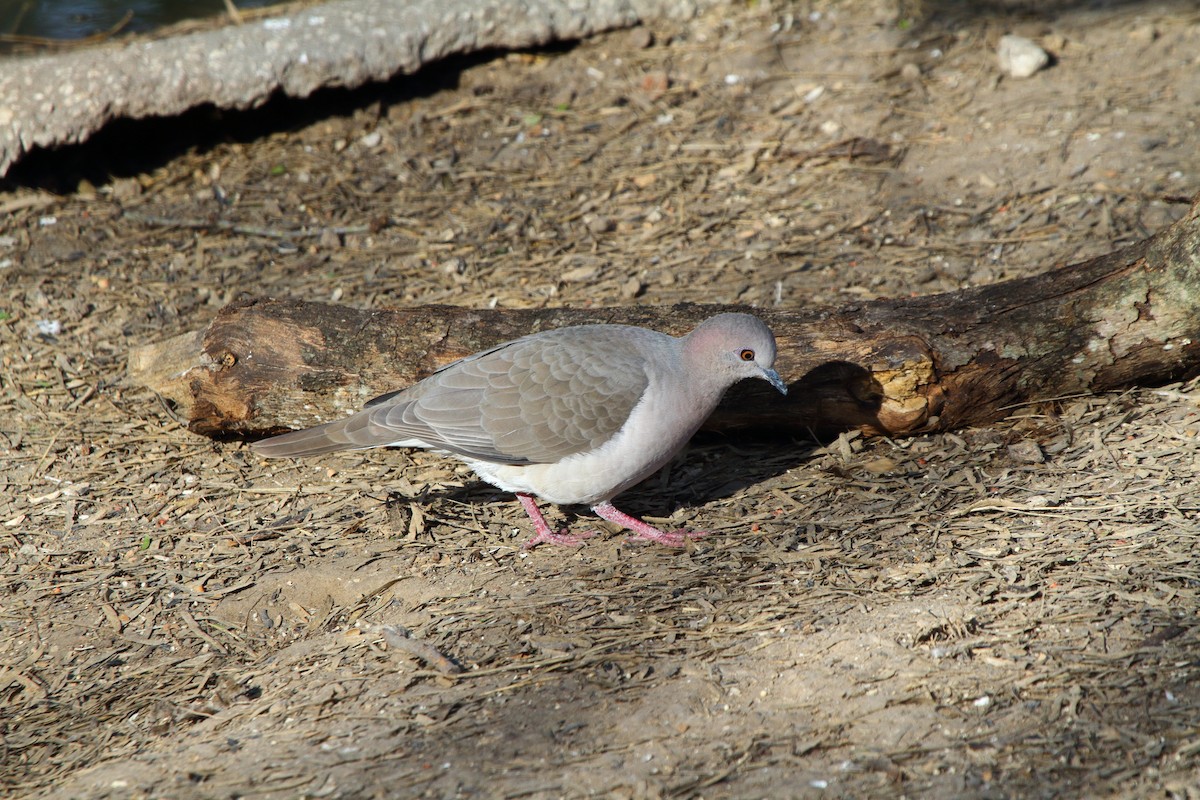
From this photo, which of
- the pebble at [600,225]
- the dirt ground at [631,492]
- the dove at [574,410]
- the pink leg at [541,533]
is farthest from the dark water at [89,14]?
the pink leg at [541,533]

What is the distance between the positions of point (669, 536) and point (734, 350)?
34.1 inches

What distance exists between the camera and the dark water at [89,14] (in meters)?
10.4

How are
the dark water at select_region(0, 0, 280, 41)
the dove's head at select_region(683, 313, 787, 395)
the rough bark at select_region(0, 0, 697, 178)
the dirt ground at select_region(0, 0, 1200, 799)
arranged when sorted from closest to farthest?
the dirt ground at select_region(0, 0, 1200, 799) → the dove's head at select_region(683, 313, 787, 395) → the rough bark at select_region(0, 0, 697, 178) → the dark water at select_region(0, 0, 280, 41)

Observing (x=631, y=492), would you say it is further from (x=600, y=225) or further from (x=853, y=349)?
(x=600, y=225)

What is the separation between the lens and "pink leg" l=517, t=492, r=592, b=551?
452 cm

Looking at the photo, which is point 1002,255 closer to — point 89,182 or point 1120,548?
point 1120,548

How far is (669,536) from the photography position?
4.47m

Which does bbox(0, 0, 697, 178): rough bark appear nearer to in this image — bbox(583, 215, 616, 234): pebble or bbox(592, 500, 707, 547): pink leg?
bbox(583, 215, 616, 234): pebble

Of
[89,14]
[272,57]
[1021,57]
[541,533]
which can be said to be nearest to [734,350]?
[541,533]

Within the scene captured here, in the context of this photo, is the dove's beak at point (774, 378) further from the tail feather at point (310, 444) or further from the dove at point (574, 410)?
the tail feather at point (310, 444)

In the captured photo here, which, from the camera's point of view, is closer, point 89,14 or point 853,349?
point 853,349

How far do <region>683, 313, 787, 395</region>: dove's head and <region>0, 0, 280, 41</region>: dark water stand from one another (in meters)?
8.21

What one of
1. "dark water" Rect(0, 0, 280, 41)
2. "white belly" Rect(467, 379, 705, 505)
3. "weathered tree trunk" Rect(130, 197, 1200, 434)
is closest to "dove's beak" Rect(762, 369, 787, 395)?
"white belly" Rect(467, 379, 705, 505)

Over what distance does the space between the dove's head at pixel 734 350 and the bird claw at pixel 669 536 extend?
675mm
